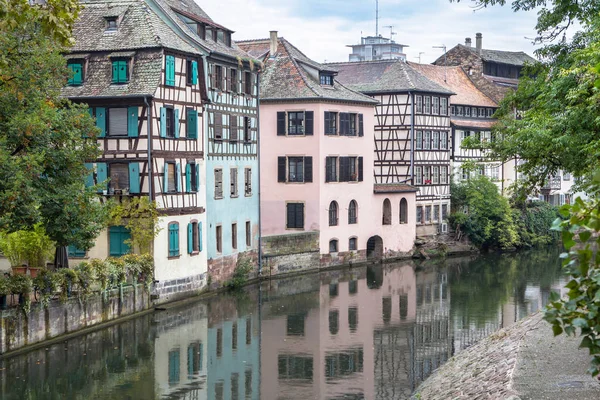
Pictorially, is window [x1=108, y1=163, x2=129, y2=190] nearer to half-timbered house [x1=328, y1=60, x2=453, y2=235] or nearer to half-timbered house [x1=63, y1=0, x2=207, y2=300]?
half-timbered house [x1=63, y1=0, x2=207, y2=300]

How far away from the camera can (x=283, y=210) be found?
155ft

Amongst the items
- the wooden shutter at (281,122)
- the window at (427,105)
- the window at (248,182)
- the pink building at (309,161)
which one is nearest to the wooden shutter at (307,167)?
the pink building at (309,161)

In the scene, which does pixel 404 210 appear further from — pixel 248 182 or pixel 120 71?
pixel 120 71

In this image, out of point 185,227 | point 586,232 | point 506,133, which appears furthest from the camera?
point 185,227

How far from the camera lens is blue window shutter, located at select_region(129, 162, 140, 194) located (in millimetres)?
33812

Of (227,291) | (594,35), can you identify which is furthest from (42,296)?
(594,35)

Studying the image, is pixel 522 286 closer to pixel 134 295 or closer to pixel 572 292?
pixel 134 295

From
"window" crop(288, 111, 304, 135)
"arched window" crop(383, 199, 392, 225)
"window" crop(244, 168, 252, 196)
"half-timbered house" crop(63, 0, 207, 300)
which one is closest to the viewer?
"half-timbered house" crop(63, 0, 207, 300)

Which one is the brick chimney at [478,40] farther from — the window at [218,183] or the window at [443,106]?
the window at [218,183]

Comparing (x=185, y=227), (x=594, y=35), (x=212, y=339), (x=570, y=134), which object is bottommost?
(x=212, y=339)

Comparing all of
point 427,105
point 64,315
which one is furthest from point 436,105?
point 64,315

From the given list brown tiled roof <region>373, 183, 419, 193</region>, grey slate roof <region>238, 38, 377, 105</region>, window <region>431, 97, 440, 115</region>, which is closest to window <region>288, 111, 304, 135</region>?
grey slate roof <region>238, 38, 377, 105</region>

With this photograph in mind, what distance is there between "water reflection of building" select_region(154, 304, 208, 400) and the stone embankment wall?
108 cm

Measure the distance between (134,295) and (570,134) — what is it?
51.7 feet
